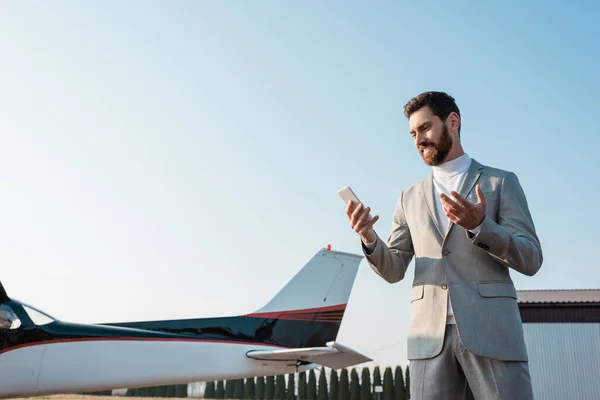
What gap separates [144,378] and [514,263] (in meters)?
7.33

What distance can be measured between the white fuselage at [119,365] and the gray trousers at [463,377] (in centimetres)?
661

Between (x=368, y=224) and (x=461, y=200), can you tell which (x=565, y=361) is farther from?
(x=461, y=200)

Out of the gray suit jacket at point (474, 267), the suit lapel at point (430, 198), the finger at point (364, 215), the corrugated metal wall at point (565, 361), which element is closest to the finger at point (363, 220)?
the finger at point (364, 215)

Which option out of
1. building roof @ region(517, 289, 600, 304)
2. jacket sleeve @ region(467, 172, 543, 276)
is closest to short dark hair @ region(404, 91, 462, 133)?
jacket sleeve @ region(467, 172, 543, 276)

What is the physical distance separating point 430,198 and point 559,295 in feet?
70.5

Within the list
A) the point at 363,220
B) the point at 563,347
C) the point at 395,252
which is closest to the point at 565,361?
the point at 563,347

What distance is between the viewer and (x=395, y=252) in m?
2.01

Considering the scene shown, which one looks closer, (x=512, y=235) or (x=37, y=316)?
(x=512, y=235)

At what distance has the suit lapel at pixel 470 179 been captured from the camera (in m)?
1.81

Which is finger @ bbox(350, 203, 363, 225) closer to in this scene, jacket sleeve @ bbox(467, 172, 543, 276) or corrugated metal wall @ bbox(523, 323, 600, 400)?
jacket sleeve @ bbox(467, 172, 543, 276)

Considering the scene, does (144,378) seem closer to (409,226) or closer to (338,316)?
(338,316)

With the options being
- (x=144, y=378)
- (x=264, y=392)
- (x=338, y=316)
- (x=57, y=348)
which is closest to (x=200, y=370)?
(x=144, y=378)

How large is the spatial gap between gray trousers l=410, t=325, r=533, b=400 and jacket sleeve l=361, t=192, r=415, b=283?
0.30 metres

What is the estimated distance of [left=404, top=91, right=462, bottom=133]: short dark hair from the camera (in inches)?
73.9
